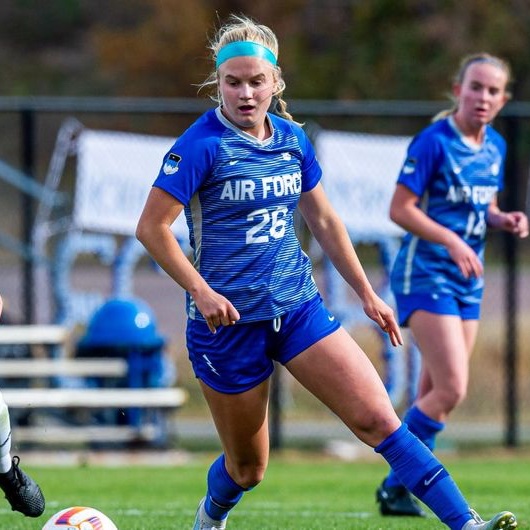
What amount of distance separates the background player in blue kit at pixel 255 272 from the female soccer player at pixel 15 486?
86cm

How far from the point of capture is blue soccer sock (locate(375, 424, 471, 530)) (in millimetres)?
5402

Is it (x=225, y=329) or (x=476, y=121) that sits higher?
(x=476, y=121)

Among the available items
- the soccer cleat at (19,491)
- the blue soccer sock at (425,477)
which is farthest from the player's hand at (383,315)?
the soccer cleat at (19,491)

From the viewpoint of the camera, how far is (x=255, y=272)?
5562 mm

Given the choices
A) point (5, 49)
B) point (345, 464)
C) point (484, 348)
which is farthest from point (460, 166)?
point (5, 49)

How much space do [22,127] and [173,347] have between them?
5.55 meters

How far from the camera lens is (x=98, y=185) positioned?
12.1 metres

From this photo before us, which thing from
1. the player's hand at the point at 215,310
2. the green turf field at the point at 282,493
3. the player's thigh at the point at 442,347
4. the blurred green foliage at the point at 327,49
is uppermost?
the blurred green foliage at the point at 327,49

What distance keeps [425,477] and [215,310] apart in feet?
3.51

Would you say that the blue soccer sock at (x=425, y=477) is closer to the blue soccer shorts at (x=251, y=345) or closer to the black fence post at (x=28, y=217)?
the blue soccer shorts at (x=251, y=345)

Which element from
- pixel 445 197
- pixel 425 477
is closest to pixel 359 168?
pixel 445 197

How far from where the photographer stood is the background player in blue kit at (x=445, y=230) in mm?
7270

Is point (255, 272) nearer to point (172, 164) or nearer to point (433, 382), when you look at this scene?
point (172, 164)

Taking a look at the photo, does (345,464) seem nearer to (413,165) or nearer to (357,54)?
(413,165)
